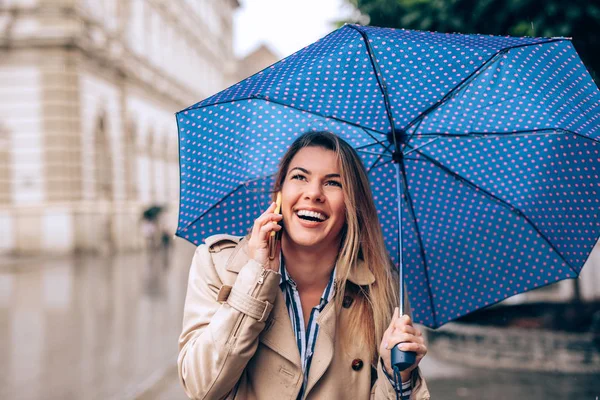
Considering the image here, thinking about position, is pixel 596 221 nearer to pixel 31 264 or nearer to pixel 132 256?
pixel 31 264

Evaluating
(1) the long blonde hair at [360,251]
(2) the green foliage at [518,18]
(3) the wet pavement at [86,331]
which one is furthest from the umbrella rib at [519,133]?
(3) the wet pavement at [86,331]

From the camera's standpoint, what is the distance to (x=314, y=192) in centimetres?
240

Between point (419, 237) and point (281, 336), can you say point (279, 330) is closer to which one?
point (281, 336)

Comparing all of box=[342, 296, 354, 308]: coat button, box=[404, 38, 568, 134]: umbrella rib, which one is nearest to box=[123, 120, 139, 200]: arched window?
box=[404, 38, 568, 134]: umbrella rib

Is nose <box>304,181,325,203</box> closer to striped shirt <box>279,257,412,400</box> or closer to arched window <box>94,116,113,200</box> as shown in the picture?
striped shirt <box>279,257,412,400</box>

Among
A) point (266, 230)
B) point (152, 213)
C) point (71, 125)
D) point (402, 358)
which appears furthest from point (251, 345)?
point (152, 213)

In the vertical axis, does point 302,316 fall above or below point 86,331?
above

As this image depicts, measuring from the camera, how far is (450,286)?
3.16 m

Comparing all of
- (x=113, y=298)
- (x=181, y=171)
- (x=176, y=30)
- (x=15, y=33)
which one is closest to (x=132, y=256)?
(x=15, y=33)

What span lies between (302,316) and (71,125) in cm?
2143

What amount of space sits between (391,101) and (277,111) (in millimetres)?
541

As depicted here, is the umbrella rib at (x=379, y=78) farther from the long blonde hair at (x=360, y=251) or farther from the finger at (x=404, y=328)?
the finger at (x=404, y=328)

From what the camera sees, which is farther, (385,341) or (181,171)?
(181,171)

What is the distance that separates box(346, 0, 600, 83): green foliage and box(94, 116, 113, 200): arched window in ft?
60.9
